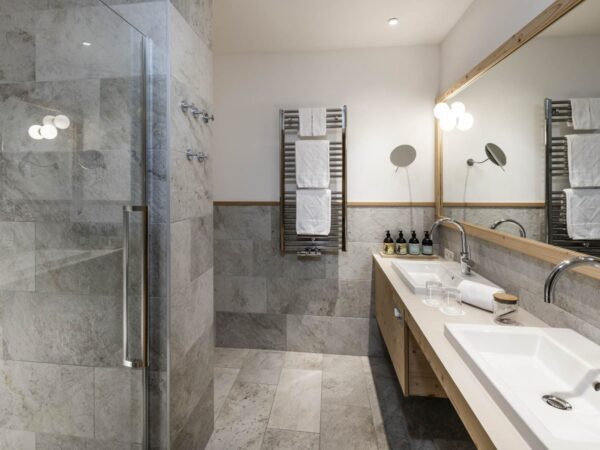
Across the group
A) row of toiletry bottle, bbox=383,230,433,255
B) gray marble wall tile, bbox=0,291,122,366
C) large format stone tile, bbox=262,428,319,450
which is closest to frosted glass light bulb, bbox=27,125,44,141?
gray marble wall tile, bbox=0,291,122,366

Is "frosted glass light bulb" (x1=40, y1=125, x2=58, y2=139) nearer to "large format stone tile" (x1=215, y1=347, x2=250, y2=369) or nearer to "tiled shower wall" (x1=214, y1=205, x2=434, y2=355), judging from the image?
"tiled shower wall" (x1=214, y1=205, x2=434, y2=355)

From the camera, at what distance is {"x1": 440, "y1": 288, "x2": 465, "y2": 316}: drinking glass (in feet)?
4.86

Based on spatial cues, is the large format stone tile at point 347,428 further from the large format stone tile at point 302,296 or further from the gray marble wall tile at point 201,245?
the gray marble wall tile at point 201,245

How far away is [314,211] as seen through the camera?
2574mm

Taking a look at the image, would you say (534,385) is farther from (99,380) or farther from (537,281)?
(99,380)

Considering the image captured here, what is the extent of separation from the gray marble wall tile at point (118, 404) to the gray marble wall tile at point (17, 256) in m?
0.47

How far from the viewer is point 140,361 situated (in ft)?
4.40

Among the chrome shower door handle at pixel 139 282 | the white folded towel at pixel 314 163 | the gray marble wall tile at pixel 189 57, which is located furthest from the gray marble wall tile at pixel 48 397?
the white folded towel at pixel 314 163

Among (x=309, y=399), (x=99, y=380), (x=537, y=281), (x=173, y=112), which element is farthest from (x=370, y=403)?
(x=173, y=112)

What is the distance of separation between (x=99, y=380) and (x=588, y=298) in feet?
6.33

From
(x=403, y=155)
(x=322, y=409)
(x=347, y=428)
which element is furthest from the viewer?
(x=403, y=155)

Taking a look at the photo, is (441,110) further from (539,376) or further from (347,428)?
(347,428)

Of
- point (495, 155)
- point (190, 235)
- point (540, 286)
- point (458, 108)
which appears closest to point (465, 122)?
point (458, 108)

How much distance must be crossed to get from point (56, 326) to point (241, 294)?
5.29ft
